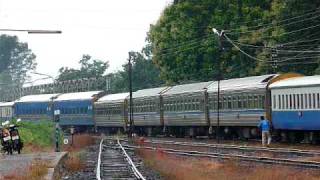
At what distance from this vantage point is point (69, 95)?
71188mm

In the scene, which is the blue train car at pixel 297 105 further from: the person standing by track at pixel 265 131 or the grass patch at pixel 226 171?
the grass patch at pixel 226 171

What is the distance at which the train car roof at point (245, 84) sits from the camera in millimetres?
38031

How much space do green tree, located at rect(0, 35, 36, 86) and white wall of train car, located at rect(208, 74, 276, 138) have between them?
107 meters

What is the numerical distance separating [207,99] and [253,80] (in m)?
5.50

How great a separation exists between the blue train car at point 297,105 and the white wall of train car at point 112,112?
78.1 ft

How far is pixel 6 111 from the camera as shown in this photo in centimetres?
8012

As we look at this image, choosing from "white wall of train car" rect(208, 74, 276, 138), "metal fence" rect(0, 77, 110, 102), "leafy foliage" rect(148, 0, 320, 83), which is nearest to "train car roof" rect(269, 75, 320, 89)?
"white wall of train car" rect(208, 74, 276, 138)

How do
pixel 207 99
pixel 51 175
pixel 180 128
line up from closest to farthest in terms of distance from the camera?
1. pixel 51 175
2. pixel 207 99
3. pixel 180 128

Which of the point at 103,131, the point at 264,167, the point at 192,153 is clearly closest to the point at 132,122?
the point at 103,131

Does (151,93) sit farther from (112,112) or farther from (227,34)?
(112,112)

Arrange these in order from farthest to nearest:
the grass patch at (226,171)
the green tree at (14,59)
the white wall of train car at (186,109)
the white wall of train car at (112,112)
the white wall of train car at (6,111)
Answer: the green tree at (14,59)
the white wall of train car at (6,111)
the white wall of train car at (112,112)
the white wall of train car at (186,109)
the grass patch at (226,171)

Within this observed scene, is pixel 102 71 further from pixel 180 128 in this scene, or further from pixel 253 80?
pixel 253 80

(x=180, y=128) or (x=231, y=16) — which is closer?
(x=180, y=128)

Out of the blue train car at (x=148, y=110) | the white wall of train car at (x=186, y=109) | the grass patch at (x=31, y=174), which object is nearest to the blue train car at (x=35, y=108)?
the blue train car at (x=148, y=110)
